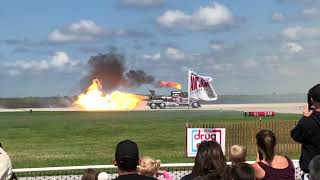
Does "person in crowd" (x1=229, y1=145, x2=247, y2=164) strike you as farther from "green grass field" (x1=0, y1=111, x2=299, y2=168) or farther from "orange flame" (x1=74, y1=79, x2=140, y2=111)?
"orange flame" (x1=74, y1=79, x2=140, y2=111)

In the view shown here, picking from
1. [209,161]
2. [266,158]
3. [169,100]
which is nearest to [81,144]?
[266,158]

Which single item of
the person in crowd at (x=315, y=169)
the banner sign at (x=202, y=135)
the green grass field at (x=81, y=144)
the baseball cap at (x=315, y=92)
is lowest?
the green grass field at (x=81, y=144)

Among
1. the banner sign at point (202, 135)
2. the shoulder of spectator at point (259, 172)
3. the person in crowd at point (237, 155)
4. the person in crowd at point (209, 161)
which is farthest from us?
the banner sign at point (202, 135)

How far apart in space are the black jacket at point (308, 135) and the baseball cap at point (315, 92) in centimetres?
17

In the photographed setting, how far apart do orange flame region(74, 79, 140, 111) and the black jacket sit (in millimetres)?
71867

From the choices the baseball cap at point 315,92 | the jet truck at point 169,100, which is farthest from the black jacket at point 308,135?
the jet truck at point 169,100

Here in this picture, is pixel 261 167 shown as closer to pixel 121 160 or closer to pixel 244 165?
pixel 244 165

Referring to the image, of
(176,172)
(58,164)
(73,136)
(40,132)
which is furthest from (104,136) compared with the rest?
(176,172)

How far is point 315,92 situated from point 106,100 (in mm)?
73270

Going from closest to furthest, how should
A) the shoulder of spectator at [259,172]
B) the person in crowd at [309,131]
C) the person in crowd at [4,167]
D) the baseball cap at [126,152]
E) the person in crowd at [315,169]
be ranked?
1. the person in crowd at [315,169]
2. the baseball cap at [126,152]
3. the person in crowd at [4,167]
4. the shoulder of spectator at [259,172]
5. the person in crowd at [309,131]

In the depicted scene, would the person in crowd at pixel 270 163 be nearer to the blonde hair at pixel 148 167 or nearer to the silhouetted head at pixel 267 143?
the silhouetted head at pixel 267 143

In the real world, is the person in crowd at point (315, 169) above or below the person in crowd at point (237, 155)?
above

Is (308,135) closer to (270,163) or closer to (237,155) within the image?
(270,163)

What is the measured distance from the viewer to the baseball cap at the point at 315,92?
6.06 metres
